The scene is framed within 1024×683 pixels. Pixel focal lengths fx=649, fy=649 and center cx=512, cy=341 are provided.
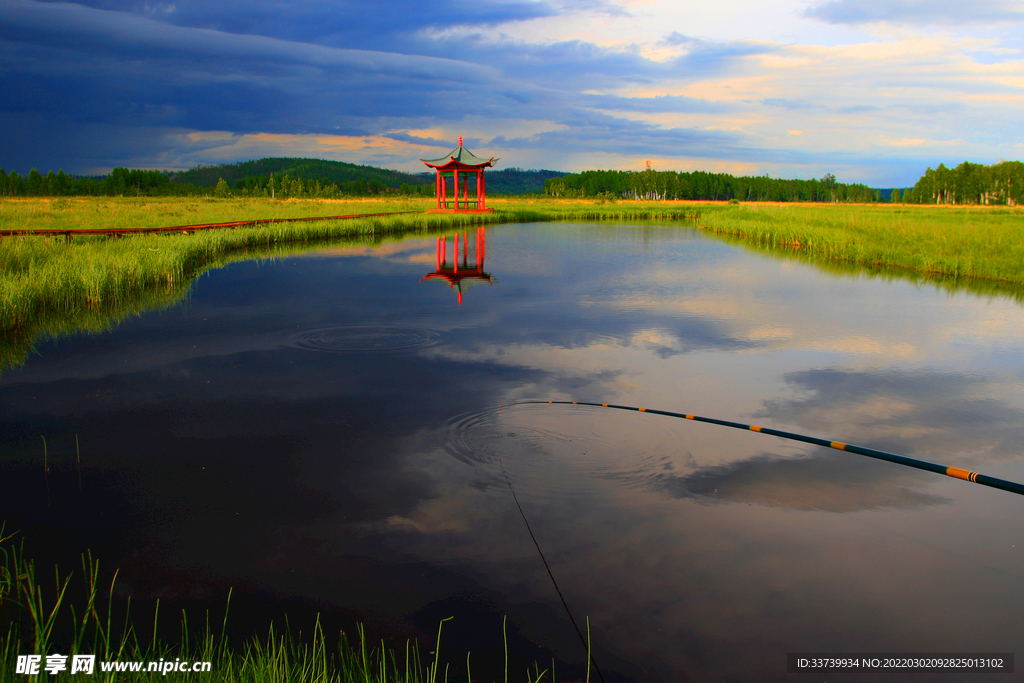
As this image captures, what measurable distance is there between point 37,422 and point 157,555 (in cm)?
290

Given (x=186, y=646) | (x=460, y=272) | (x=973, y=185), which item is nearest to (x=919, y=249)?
(x=460, y=272)

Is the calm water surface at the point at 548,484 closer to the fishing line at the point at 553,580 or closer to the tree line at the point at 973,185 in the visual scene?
the fishing line at the point at 553,580

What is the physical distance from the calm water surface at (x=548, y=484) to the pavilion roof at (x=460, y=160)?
30.5 meters

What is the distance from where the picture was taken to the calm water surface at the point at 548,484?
3.12m

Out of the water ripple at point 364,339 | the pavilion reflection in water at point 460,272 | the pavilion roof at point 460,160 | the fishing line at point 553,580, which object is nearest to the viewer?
the fishing line at point 553,580

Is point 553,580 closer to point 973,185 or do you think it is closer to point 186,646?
point 186,646

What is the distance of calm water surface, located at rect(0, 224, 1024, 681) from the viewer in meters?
3.12

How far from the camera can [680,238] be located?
94.8 ft

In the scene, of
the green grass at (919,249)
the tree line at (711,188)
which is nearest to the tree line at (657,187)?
the tree line at (711,188)

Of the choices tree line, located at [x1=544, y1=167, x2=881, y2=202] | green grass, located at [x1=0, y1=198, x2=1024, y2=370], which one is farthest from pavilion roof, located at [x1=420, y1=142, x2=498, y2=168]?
tree line, located at [x1=544, y1=167, x2=881, y2=202]

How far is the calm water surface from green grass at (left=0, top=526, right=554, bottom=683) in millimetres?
158

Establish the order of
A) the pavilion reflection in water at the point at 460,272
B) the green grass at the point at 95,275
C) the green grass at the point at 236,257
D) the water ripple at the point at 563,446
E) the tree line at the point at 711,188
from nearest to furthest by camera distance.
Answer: the water ripple at the point at 563,446 → the green grass at the point at 95,275 → the green grass at the point at 236,257 → the pavilion reflection in water at the point at 460,272 → the tree line at the point at 711,188

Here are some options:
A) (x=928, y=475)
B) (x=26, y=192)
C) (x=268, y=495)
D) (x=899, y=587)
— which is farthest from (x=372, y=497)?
(x=26, y=192)

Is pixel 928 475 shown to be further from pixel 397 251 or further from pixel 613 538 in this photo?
pixel 397 251
